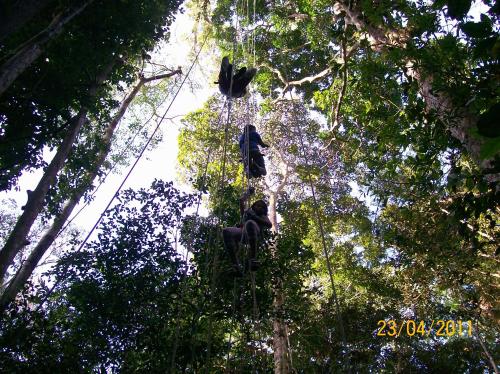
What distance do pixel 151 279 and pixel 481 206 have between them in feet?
10.5

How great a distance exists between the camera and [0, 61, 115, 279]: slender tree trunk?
13.4ft

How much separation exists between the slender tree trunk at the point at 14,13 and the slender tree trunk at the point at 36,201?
7.25 feet

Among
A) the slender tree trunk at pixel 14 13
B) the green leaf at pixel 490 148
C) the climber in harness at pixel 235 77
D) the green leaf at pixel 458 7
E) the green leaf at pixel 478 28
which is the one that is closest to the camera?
the green leaf at pixel 490 148

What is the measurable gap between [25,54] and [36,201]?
1.87 m

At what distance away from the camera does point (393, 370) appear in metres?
6.51

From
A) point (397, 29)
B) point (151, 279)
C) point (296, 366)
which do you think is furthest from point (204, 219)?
point (397, 29)

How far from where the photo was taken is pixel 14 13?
2.88 meters
